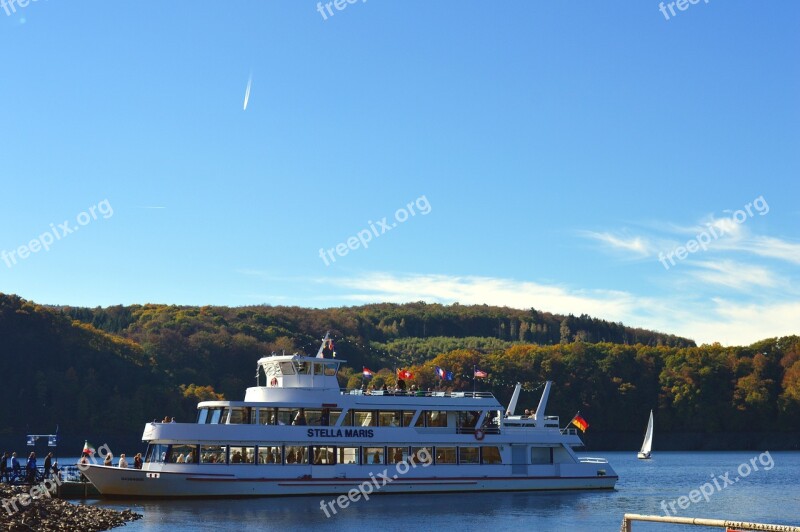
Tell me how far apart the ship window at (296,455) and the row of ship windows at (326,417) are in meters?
1.19

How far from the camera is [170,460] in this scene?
151 feet

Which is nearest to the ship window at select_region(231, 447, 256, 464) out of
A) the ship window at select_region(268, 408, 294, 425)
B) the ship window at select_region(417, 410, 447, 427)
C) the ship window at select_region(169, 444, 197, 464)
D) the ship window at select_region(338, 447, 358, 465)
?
the ship window at select_region(268, 408, 294, 425)

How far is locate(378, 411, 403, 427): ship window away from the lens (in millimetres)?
49938

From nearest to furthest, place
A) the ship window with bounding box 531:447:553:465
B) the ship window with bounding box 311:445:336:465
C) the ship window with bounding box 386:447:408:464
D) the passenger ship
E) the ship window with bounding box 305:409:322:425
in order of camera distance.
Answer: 1. the passenger ship
2. the ship window with bounding box 311:445:336:465
3. the ship window with bounding box 305:409:322:425
4. the ship window with bounding box 386:447:408:464
5. the ship window with bounding box 531:447:553:465

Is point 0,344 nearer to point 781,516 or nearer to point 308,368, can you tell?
point 308,368

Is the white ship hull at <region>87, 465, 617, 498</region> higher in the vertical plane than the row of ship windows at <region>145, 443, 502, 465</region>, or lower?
lower

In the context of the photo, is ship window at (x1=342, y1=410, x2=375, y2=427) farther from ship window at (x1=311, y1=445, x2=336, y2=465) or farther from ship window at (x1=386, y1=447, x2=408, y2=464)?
ship window at (x1=311, y1=445, x2=336, y2=465)

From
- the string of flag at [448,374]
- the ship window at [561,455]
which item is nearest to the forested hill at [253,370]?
the string of flag at [448,374]

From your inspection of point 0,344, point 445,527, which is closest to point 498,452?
point 445,527

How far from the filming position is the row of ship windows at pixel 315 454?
46094 mm

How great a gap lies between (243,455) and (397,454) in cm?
767

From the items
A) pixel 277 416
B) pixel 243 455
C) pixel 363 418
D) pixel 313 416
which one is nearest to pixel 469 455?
pixel 363 418

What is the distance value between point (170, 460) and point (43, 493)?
5.46 meters

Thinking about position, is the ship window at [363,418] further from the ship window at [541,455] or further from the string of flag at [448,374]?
the ship window at [541,455]
